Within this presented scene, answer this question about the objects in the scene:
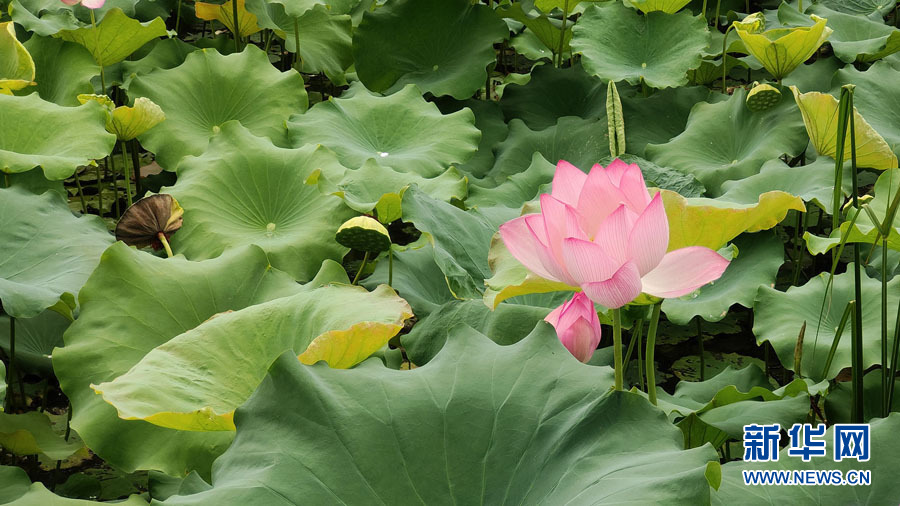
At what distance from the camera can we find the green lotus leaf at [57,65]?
9.11 feet

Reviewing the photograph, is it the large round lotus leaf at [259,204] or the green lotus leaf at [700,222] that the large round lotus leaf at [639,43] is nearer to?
the large round lotus leaf at [259,204]

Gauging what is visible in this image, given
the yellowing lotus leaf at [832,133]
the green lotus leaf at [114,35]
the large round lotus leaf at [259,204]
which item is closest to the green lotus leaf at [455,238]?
the large round lotus leaf at [259,204]

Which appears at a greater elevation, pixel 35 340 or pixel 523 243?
pixel 523 243

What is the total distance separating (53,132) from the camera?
229cm

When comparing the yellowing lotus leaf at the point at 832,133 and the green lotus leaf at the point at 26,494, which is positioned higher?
the yellowing lotus leaf at the point at 832,133

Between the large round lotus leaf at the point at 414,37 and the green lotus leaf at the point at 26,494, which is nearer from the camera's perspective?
the green lotus leaf at the point at 26,494

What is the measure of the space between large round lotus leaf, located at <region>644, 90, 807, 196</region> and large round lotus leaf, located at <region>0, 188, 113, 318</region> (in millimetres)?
1480

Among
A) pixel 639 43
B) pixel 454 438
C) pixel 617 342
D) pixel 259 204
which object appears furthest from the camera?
pixel 639 43

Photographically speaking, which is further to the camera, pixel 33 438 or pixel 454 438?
pixel 33 438

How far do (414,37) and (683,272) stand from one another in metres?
2.37

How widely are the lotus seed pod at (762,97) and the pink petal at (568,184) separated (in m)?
1.51

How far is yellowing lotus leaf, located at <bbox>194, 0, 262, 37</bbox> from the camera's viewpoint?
3121 millimetres

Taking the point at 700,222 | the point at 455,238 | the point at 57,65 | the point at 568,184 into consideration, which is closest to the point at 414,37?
the point at 57,65

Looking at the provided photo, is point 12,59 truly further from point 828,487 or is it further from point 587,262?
point 828,487
